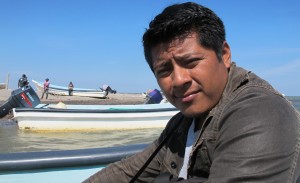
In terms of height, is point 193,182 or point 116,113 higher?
point 193,182

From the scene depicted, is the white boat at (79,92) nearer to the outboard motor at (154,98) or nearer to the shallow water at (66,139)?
the outboard motor at (154,98)

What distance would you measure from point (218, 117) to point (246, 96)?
12 centimetres

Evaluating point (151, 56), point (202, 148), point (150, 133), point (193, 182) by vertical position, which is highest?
point (151, 56)

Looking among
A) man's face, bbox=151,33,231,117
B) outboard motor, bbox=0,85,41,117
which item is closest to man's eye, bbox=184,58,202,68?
→ man's face, bbox=151,33,231,117

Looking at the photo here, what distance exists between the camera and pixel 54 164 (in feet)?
8.32

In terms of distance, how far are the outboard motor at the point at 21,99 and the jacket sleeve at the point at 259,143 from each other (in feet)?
33.1

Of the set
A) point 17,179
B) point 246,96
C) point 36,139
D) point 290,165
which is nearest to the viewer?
point 290,165

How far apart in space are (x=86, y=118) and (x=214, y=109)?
8.68 metres

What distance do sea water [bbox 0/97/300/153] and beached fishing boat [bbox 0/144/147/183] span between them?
14.8 feet

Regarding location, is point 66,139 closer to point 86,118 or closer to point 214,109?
point 86,118

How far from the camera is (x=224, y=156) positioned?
1039 mm

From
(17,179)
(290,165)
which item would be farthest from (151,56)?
(17,179)

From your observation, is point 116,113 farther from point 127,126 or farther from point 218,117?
point 218,117

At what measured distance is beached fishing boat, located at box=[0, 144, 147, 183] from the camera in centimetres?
248
